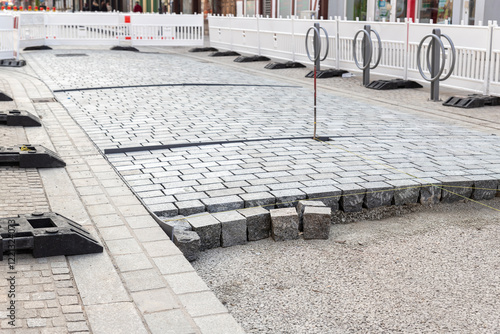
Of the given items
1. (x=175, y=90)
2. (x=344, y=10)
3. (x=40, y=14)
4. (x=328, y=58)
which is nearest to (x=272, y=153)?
(x=175, y=90)

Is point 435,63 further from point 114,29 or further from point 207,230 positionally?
point 114,29

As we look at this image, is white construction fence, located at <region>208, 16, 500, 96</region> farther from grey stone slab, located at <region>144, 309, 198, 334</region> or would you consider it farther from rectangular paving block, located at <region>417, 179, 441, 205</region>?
grey stone slab, located at <region>144, 309, 198, 334</region>

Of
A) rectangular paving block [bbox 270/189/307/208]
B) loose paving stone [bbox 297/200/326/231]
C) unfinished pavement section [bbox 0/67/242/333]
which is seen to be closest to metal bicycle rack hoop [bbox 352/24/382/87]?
→ rectangular paving block [bbox 270/189/307/208]

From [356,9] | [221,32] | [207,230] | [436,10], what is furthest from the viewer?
[221,32]

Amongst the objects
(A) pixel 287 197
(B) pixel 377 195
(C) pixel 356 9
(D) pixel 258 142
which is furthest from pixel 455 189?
(C) pixel 356 9

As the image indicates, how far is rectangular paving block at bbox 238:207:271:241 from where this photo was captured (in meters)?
5.13

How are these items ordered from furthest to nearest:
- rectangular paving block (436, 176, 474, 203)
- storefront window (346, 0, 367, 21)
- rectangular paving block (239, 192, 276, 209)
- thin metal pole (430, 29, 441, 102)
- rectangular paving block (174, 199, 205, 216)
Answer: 1. storefront window (346, 0, 367, 21)
2. thin metal pole (430, 29, 441, 102)
3. rectangular paving block (436, 176, 474, 203)
4. rectangular paving block (239, 192, 276, 209)
5. rectangular paving block (174, 199, 205, 216)

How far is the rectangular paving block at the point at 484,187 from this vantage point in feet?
19.9

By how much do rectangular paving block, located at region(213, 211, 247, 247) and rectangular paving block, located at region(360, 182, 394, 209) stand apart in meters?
1.21

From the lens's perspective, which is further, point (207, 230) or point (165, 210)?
point (165, 210)

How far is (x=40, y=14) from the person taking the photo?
2370 centimetres

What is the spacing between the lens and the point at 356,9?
2219cm

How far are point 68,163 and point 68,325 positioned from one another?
368 centimetres

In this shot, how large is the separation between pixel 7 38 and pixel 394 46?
10527 millimetres
